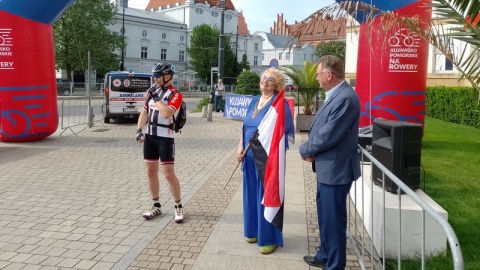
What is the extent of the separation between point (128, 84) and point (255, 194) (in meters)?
12.9

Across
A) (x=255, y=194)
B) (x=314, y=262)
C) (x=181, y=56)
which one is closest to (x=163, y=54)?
(x=181, y=56)

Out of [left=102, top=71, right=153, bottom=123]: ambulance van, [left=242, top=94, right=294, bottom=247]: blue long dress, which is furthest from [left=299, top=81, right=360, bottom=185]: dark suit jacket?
[left=102, top=71, right=153, bottom=123]: ambulance van

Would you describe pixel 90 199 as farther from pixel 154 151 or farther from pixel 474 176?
pixel 474 176

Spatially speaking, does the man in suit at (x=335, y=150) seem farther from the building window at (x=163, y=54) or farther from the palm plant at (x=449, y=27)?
the building window at (x=163, y=54)

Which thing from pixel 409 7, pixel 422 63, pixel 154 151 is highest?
pixel 409 7

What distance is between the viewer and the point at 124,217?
5.42 m

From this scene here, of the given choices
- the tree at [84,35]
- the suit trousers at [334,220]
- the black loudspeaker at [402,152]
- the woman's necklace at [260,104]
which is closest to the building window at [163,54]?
the tree at [84,35]

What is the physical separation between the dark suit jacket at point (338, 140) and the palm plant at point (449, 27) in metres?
1.31

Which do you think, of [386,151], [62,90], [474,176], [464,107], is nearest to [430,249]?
[386,151]

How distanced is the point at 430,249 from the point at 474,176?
14.4 feet

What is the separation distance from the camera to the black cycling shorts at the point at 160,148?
505cm

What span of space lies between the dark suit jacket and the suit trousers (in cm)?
8

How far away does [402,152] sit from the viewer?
415cm

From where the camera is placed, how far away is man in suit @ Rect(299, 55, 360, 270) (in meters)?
3.36
